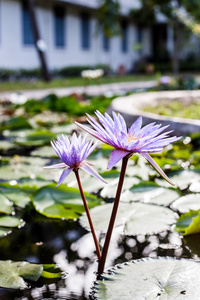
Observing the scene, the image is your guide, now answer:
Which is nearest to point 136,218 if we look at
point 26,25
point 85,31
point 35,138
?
point 35,138

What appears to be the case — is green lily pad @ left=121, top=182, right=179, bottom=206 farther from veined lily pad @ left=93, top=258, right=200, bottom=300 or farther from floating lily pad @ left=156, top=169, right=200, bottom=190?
veined lily pad @ left=93, top=258, right=200, bottom=300

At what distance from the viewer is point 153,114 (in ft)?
9.02

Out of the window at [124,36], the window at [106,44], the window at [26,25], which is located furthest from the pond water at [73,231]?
the window at [124,36]

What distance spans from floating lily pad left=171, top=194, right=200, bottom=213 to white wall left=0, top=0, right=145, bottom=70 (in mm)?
13339

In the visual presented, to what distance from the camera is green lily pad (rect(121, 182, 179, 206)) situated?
1500 millimetres

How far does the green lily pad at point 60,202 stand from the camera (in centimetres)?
139

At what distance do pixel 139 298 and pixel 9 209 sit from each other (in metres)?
0.68

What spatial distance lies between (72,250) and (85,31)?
17341mm

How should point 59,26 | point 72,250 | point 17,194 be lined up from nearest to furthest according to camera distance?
point 72,250
point 17,194
point 59,26

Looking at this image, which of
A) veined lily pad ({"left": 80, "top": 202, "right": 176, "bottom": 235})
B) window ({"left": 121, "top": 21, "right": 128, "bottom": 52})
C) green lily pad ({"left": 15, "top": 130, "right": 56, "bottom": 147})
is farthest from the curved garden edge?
window ({"left": 121, "top": 21, "right": 128, "bottom": 52})

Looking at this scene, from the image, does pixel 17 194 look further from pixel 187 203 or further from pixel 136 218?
pixel 187 203

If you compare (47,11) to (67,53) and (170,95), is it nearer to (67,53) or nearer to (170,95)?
(67,53)

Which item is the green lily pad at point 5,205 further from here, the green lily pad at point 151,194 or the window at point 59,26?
the window at point 59,26

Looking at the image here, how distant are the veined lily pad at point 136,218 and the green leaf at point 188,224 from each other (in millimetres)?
25
